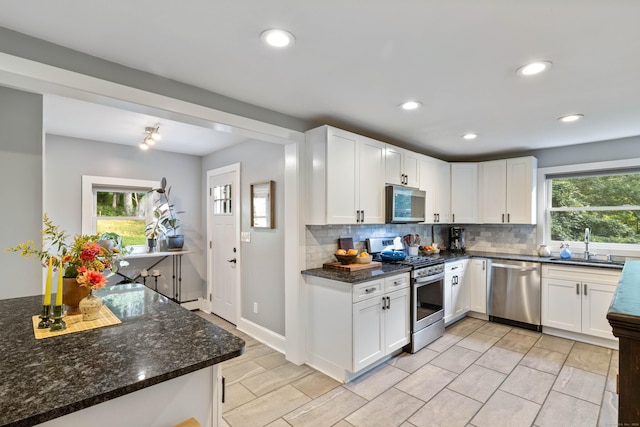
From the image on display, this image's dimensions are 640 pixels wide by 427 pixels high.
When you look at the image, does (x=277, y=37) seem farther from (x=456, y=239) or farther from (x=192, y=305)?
(x=456, y=239)

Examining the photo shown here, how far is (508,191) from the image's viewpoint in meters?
4.33

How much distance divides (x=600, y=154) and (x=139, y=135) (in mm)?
5735

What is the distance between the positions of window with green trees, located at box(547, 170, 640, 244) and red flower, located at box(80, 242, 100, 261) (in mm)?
5163

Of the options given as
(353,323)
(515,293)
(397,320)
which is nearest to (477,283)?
(515,293)

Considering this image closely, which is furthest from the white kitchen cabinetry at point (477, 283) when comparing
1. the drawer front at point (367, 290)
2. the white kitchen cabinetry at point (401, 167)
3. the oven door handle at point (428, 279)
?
the drawer front at point (367, 290)

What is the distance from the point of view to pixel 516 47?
1.74 m

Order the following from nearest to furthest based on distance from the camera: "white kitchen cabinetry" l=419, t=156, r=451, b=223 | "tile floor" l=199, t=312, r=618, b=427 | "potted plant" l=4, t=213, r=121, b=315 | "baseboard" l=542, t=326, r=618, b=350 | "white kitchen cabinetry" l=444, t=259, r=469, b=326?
"potted plant" l=4, t=213, r=121, b=315 < "tile floor" l=199, t=312, r=618, b=427 < "baseboard" l=542, t=326, r=618, b=350 < "white kitchen cabinetry" l=444, t=259, r=469, b=326 < "white kitchen cabinetry" l=419, t=156, r=451, b=223

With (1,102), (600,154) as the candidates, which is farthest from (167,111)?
(600,154)

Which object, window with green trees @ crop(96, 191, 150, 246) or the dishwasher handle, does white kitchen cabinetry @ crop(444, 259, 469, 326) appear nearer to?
the dishwasher handle

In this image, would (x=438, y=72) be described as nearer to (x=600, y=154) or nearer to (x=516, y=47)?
(x=516, y=47)

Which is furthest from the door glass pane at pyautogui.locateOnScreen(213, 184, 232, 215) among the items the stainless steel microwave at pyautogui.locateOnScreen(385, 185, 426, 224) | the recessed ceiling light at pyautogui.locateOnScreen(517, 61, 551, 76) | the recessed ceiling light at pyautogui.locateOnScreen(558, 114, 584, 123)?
the recessed ceiling light at pyautogui.locateOnScreen(558, 114, 584, 123)

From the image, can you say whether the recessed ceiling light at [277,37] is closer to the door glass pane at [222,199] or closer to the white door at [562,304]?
the door glass pane at [222,199]

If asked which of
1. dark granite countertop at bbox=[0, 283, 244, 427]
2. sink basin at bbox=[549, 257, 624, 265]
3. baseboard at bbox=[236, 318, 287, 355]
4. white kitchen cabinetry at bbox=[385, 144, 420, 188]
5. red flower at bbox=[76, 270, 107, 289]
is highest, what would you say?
white kitchen cabinetry at bbox=[385, 144, 420, 188]

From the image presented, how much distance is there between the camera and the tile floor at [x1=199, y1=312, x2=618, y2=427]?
217 cm
